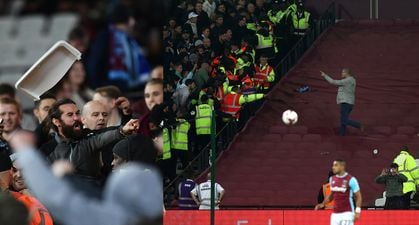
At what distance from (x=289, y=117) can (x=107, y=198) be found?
14.5 m

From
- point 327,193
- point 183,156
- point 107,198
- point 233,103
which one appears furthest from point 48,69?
point 233,103

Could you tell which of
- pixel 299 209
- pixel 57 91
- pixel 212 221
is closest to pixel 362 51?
pixel 299 209

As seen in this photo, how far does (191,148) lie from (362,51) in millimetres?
3553

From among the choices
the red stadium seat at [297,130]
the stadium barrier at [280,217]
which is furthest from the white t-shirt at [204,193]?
the red stadium seat at [297,130]

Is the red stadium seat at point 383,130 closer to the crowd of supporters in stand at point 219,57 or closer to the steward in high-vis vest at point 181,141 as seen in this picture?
the crowd of supporters in stand at point 219,57

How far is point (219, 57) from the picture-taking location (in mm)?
17781

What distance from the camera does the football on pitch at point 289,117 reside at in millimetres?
17688

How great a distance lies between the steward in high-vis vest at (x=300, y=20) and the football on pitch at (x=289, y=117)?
120 centimetres

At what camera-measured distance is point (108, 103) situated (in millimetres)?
4594

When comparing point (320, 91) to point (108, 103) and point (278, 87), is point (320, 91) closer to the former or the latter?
point (278, 87)

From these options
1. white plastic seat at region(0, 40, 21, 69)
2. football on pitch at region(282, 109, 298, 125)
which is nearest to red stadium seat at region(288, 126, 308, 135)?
football on pitch at region(282, 109, 298, 125)

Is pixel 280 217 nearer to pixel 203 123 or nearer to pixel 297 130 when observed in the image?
pixel 203 123

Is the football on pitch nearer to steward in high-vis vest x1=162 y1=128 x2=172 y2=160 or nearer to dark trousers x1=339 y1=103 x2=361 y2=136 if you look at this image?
dark trousers x1=339 y1=103 x2=361 y2=136

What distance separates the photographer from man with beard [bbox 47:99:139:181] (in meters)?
4.73
